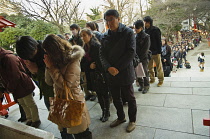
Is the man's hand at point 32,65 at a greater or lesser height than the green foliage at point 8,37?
lesser

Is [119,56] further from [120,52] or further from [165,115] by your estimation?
[165,115]

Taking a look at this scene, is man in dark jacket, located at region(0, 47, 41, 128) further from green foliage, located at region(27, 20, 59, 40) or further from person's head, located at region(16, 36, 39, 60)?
green foliage, located at region(27, 20, 59, 40)

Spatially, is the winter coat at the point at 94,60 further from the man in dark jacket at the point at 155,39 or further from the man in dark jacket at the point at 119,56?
the man in dark jacket at the point at 155,39

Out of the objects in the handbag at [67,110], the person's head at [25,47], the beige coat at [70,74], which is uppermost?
the person's head at [25,47]

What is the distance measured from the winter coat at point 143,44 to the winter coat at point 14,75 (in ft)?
8.36

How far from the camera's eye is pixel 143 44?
3219mm

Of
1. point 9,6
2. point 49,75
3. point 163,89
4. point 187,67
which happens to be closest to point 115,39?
point 49,75

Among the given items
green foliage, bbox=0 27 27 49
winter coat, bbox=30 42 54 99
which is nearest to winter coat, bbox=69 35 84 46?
winter coat, bbox=30 42 54 99

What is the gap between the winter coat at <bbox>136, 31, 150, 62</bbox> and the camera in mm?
3172

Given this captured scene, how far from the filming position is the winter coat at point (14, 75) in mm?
2295

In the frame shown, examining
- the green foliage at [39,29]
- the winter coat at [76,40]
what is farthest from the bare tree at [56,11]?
the winter coat at [76,40]

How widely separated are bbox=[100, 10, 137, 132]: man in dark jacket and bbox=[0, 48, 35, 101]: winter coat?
1514 millimetres

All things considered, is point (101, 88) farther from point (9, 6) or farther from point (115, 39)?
point (9, 6)

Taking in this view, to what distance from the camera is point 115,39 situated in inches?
80.2
